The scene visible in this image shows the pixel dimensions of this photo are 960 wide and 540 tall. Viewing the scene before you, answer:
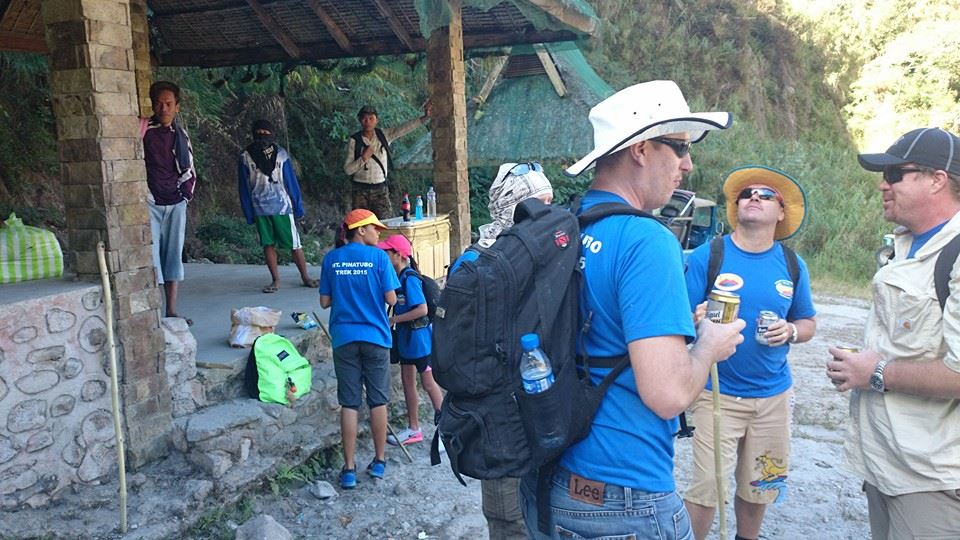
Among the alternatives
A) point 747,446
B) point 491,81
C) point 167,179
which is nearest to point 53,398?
point 167,179

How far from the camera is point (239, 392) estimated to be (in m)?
4.91

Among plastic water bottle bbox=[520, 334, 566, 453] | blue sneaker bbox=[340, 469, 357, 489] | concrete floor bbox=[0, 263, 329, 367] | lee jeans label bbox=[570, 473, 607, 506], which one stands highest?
plastic water bottle bbox=[520, 334, 566, 453]

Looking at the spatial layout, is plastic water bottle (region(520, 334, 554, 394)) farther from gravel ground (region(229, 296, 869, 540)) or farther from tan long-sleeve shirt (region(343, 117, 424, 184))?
tan long-sleeve shirt (region(343, 117, 424, 184))

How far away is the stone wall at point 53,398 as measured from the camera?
144 inches

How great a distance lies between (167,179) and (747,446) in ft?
14.3

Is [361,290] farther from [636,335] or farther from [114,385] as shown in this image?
[636,335]

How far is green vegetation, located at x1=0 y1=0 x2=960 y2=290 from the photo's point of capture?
34.9 feet

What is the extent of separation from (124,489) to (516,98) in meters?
11.2

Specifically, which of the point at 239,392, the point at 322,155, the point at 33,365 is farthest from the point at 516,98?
the point at 33,365

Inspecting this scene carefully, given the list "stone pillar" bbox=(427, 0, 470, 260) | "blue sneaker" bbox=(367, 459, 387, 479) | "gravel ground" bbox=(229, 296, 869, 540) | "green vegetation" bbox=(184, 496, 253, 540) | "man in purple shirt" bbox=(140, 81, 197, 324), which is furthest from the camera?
"stone pillar" bbox=(427, 0, 470, 260)

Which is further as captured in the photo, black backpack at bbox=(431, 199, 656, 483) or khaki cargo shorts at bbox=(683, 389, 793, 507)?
khaki cargo shorts at bbox=(683, 389, 793, 507)

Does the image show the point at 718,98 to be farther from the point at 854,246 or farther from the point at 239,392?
the point at 239,392

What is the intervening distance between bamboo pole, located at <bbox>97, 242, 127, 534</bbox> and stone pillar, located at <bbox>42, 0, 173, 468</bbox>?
0.32 feet

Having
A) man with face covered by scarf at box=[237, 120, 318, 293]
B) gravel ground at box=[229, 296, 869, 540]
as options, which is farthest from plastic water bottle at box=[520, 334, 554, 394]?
man with face covered by scarf at box=[237, 120, 318, 293]
